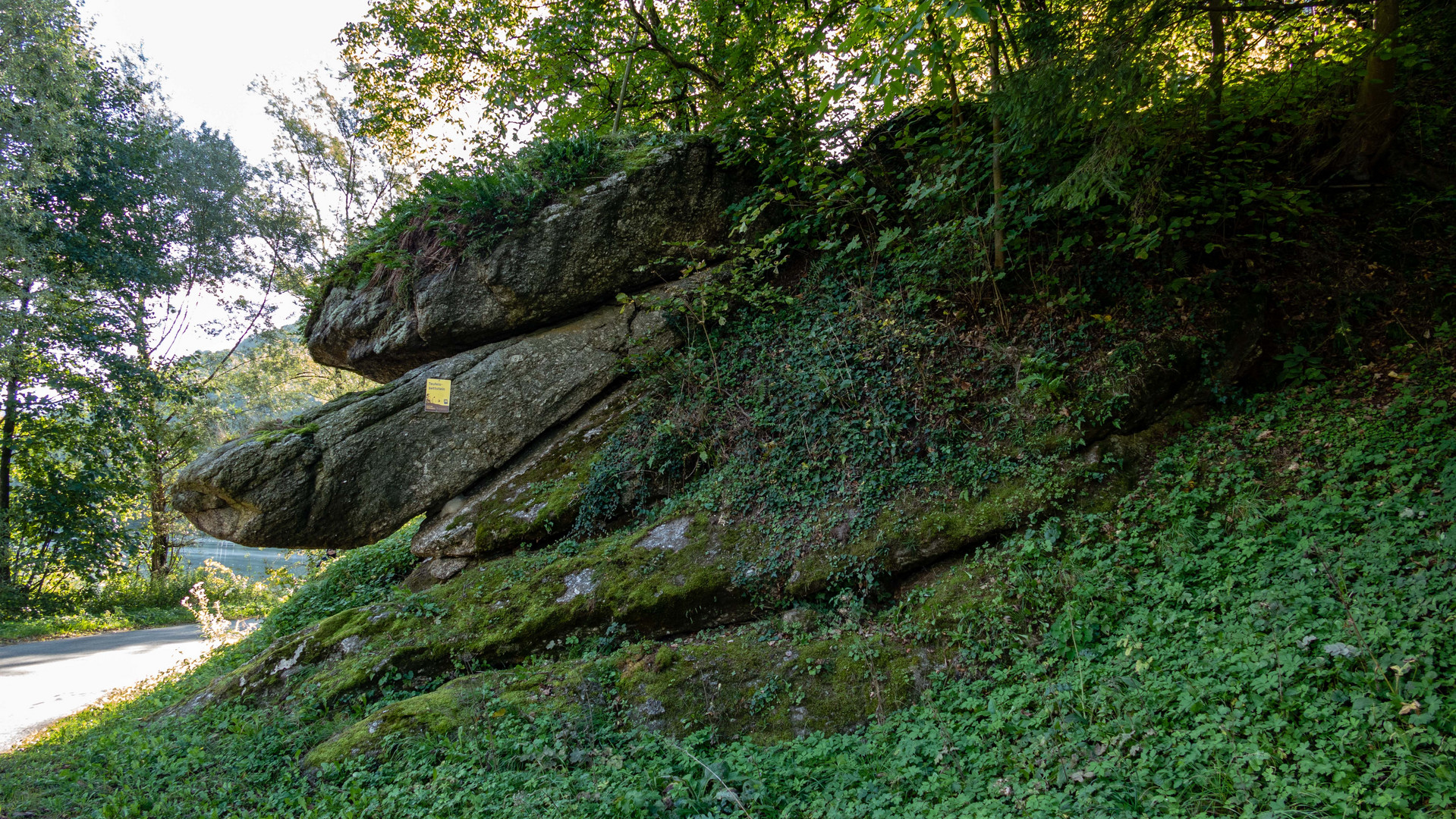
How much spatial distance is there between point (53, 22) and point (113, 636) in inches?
530

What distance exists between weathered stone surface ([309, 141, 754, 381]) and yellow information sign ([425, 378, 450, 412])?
2.97 ft

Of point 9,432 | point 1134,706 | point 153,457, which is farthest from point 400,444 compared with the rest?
point 153,457

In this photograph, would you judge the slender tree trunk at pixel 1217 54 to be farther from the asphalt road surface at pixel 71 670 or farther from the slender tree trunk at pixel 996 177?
the asphalt road surface at pixel 71 670

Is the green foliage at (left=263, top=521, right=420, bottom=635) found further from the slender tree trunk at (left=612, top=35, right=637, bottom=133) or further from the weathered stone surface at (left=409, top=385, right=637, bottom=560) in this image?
the slender tree trunk at (left=612, top=35, right=637, bottom=133)

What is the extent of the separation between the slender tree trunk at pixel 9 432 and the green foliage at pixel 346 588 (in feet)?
35.4

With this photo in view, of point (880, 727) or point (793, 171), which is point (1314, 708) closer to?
point (880, 727)

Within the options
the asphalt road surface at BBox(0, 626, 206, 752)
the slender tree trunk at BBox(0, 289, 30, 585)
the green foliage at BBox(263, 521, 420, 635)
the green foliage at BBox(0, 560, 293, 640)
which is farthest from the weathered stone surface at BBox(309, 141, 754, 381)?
the slender tree trunk at BBox(0, 289, 30, 585)

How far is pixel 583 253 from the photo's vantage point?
8141mm

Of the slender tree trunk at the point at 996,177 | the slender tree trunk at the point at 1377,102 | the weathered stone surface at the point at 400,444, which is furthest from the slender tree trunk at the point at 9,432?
the slender tree trunk at the point at 1377,102

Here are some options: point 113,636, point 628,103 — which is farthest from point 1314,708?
point 113,636

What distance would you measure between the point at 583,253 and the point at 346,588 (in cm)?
551

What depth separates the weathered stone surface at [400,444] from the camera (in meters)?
7.23

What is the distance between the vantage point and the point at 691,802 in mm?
3457

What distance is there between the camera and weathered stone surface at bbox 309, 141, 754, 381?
26.6 feet
